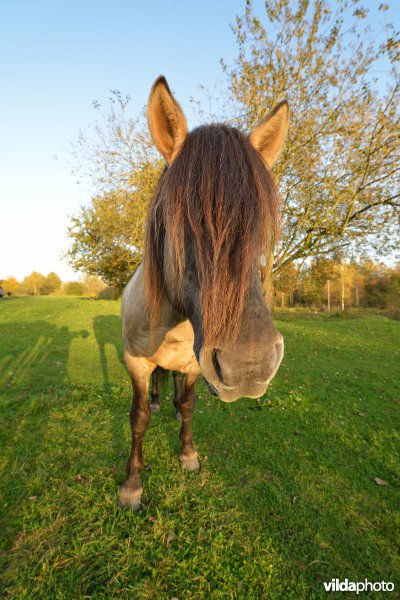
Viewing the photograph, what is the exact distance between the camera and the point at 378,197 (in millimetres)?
10906

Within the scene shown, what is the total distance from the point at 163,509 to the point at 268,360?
242cm

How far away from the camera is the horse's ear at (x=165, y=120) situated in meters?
1.80

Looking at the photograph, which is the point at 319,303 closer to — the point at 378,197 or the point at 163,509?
the point at 378,197

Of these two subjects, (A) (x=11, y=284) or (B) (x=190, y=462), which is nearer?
(B) (x=190, y=462)

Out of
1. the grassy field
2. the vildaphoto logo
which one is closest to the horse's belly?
the grassy field

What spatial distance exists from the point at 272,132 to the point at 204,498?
3574 millimetres

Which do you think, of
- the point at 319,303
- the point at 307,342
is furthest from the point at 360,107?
the point at 319,303

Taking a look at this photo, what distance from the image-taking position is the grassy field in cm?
214

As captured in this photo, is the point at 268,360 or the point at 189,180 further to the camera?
the point at 189,180

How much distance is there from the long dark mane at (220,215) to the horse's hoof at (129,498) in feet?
7.94

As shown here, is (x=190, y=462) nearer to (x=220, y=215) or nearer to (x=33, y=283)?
(x=220, y=215)

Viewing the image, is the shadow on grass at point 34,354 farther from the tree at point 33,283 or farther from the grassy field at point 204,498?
the tree at point 33,283

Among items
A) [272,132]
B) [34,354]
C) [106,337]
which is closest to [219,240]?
[272,132]

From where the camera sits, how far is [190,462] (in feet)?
11.2
